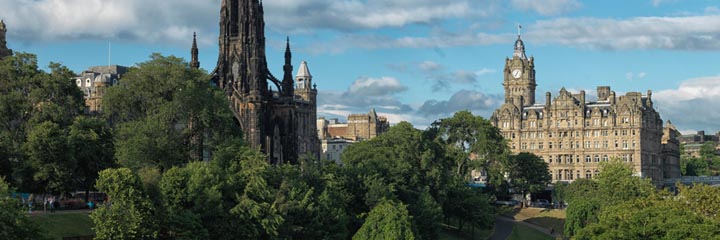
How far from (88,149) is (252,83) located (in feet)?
115

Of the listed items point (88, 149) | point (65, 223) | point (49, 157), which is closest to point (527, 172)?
point (88, 149)

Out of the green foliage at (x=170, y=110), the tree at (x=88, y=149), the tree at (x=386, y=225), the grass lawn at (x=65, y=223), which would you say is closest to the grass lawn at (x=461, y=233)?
the tree at (x=386, y=225)

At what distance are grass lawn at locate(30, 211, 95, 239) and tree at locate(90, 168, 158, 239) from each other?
19.7 ft

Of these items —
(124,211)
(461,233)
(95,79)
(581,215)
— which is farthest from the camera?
(95,79)

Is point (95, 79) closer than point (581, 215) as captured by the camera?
No

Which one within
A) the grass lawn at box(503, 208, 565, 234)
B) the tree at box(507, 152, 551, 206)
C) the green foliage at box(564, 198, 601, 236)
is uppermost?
the tree at box(507, 152, 551, 206)

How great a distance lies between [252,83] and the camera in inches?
4734

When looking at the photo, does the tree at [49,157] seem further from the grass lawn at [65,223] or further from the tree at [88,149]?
the grass lawn at [65,223]

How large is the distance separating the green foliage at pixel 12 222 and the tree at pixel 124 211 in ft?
20.1

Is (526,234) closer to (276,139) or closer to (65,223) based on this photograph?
(276,139)

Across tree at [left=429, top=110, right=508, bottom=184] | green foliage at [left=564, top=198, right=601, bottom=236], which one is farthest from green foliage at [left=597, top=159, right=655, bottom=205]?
tree at [left=429, top=110, right=508, bottom=184]

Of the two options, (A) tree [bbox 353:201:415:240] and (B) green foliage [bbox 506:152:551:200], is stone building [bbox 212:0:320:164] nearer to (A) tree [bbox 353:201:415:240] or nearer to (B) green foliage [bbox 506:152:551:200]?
(A) tree [bbox 353:201:415:240]

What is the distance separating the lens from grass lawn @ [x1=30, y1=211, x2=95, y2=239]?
7456 cm

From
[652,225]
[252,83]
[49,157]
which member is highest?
[252,83]
